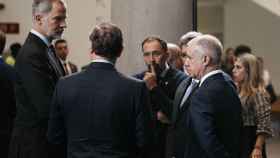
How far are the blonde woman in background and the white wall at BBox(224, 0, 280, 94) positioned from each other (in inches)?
240

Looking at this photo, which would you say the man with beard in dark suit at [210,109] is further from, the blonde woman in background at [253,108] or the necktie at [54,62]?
the blonde woman in background at [253,108]

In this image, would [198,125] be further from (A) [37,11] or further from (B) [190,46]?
(A) [37,11]

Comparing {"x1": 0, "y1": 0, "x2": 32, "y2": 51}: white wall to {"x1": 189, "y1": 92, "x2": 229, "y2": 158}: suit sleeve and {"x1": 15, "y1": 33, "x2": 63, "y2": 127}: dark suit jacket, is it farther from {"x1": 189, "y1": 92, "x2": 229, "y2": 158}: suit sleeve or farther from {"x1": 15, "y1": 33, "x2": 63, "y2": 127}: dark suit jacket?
{"x1": 189, "y1": 92, "x2": 229, "y2": 158}: suit sleeve

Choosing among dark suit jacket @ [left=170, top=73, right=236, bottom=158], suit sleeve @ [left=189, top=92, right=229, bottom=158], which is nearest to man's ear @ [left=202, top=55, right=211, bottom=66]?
suit sleeve @ [left=189, top=92, right=229, bottom=158]

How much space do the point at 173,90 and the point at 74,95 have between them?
158cm

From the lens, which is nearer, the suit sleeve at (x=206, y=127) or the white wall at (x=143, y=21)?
the suit sleeve at (x=206, y=127)

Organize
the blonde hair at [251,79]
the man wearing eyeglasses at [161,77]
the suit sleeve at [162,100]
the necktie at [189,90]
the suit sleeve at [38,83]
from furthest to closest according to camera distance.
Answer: the blonde hair at [251,79] < the man wearing eyeglasses at [161,77] < the suit sleeve at [162,100] < the necktie at [189,90] < the suit sleeve at [38,83]

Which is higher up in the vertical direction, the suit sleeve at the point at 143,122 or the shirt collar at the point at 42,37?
the shirt collar at the point at 42,37

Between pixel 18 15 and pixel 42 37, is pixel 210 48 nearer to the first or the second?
pixel 42 37

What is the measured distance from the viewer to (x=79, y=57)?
12977 millimetres

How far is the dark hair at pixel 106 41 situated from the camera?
4.30m

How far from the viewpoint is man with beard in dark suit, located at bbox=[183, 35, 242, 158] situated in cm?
441

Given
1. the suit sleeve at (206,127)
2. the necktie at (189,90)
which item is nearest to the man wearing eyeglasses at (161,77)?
the necktie at (189,90)

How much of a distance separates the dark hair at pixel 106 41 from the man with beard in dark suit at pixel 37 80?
1.70ft
